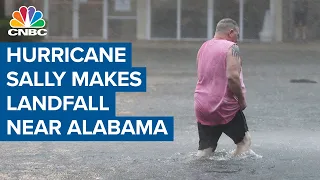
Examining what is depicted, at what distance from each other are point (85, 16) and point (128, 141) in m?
19.6

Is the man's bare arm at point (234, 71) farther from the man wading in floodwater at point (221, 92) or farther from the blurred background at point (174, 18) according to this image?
the blurred background at point (174, 18)

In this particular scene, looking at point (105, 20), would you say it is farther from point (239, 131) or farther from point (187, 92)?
point (239, 131)

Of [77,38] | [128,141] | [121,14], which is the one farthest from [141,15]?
[128,141]

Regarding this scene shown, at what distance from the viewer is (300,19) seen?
28312 millimetres

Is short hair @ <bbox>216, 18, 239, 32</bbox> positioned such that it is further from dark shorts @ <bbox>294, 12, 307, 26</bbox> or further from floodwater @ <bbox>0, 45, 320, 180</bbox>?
dark shorts @ <bbox>294, 12, 307, 26</bbox>

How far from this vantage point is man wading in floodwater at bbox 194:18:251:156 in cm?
774

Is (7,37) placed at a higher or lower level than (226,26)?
lower

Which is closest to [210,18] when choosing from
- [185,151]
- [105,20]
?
[105,20]

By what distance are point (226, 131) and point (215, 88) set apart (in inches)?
22.2

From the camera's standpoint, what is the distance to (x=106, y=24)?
2856 cm

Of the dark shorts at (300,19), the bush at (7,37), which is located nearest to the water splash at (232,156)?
the bush at (7,37)

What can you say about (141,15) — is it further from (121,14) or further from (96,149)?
(96,149)

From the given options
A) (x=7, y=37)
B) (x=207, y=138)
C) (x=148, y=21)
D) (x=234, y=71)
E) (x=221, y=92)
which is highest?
(x=148, y=21)

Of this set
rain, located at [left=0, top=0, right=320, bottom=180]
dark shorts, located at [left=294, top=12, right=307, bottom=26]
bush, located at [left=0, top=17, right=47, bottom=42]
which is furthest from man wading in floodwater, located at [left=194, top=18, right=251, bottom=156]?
dark shorts, located at [left=294, top=12, right=307, bottom=26]
